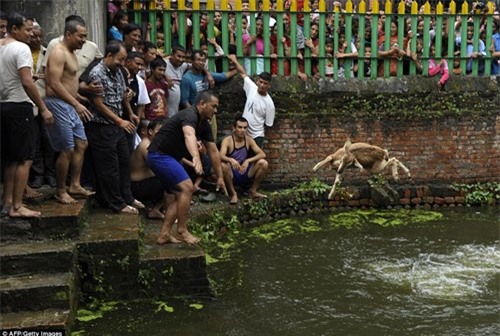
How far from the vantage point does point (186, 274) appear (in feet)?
20.2

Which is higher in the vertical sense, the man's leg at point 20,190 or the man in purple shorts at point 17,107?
the man in purple shorts at point 17,107

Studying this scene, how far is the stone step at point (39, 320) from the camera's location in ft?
16.6

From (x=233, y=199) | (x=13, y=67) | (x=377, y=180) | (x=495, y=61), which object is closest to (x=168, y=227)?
(x=13, y=67)

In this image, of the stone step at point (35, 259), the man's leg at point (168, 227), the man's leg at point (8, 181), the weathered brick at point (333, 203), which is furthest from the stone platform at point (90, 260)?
the weathered brick at point (333, 203)

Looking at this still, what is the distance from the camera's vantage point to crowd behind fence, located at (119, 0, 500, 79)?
9.88 meters

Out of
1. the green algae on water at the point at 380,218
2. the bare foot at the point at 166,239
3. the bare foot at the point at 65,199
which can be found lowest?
the green algae on water at the point at 380,218

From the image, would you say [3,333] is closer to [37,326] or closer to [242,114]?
[37,326]

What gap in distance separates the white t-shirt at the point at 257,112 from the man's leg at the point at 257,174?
0.61 meters

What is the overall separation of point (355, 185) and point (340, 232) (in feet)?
5.85

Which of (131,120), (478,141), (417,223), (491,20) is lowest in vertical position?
(417,223)

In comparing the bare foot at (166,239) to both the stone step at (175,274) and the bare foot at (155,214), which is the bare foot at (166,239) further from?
the bare foot at (155,214)

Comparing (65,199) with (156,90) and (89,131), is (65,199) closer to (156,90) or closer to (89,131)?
(89,131)

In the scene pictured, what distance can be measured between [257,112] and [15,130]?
4.34 metres

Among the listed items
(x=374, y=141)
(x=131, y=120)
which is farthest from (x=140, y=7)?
(x=374, y=141)
